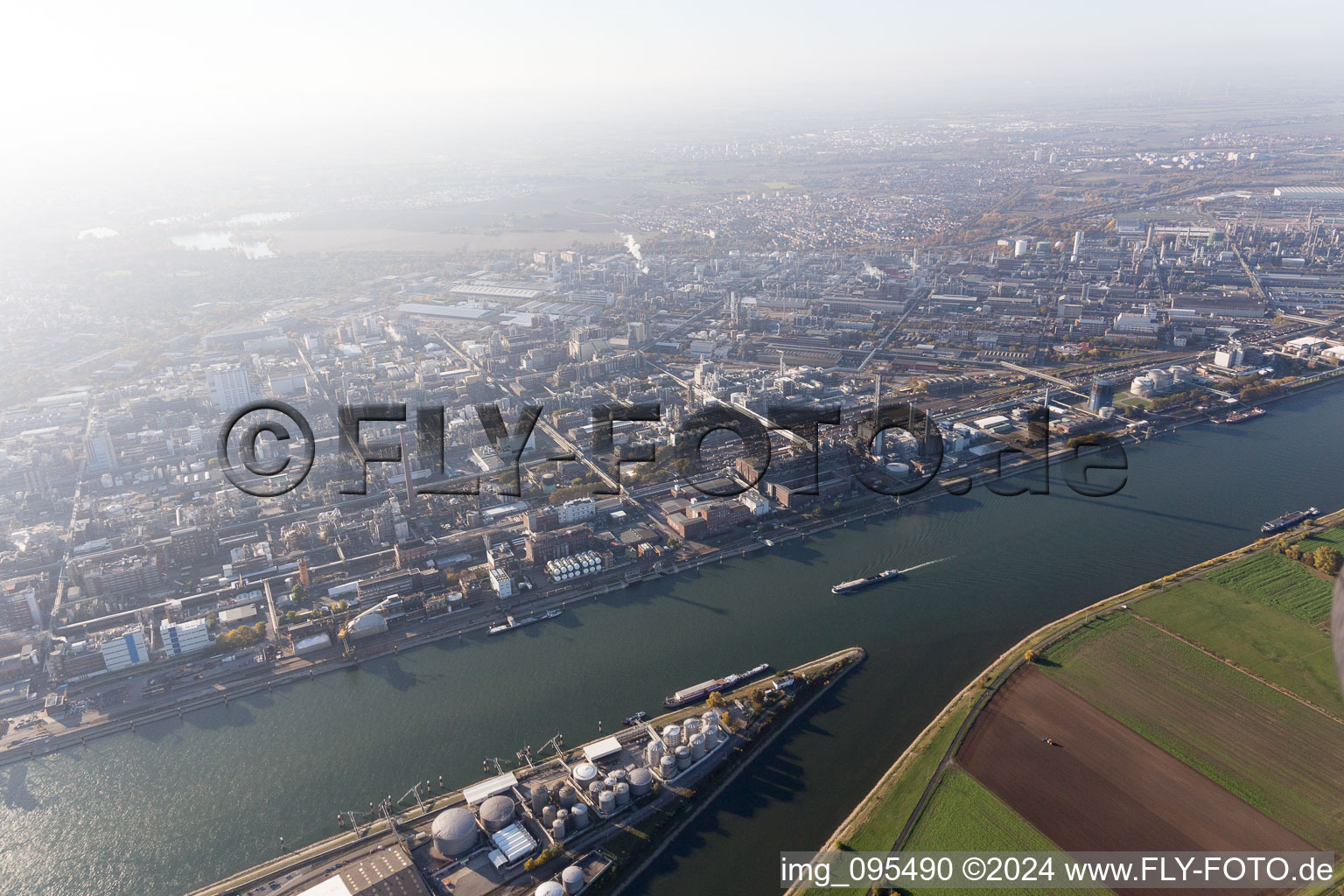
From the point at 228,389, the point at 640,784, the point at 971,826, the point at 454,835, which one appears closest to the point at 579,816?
the point at 640,784

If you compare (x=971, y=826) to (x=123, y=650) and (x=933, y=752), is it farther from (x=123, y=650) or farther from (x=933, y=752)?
(x=123, y=650)

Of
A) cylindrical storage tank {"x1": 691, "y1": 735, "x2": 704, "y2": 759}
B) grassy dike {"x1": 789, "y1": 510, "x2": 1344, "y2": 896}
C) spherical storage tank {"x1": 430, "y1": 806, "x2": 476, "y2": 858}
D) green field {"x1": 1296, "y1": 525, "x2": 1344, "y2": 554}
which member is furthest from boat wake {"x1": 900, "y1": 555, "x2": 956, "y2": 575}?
spherical storage tank {"x1": 430, "y1": 806, "x2": 476, "y2": 858}

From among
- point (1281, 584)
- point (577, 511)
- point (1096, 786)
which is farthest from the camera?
point (577, 511)

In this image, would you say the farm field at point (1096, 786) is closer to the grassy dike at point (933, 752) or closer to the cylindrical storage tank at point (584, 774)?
the grassy dike at point (933, 752)

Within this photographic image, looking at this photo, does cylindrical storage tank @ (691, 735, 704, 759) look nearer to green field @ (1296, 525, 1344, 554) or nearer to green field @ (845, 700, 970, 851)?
green field @ (845, 700, 970, 851)

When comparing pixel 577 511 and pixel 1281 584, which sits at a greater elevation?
pixel 577 511

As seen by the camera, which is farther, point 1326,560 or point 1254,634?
point 1326,560
